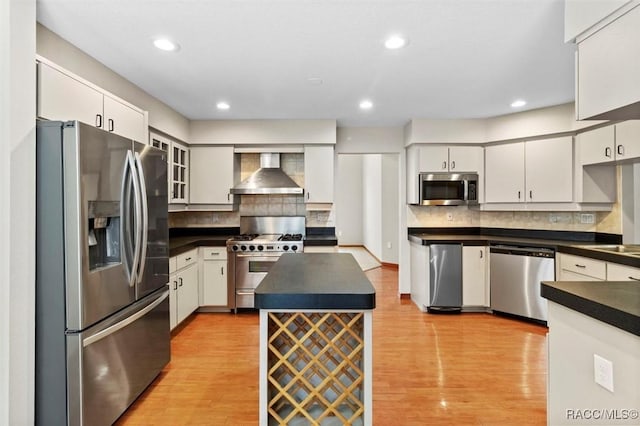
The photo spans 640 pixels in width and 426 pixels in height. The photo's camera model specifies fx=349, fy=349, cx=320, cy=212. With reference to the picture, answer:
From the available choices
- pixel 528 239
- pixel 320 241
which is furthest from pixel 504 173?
pixel 320 241

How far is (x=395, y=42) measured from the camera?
7.73ft

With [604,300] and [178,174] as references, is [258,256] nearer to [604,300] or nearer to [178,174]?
[178,174]

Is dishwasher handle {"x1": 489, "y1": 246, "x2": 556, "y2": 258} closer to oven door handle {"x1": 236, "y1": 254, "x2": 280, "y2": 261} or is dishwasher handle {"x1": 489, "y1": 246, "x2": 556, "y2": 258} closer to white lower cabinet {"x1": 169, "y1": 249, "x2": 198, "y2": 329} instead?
oven door handle {"x1": 236, "y1": 254, "x2": 280, "y2": 261}

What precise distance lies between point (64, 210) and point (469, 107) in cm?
389

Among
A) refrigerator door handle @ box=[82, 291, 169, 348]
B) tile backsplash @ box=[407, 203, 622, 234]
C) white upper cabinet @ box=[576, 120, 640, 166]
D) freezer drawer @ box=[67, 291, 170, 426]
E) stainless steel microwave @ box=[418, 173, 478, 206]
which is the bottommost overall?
freezer drawer @ box=[67, 291, 170, 426]

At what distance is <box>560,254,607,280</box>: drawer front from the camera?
292 centimetres

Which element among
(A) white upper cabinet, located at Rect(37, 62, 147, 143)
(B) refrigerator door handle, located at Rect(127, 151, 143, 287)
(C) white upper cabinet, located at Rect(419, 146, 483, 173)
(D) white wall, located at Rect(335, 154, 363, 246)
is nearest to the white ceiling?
(A) white upper cabinet, located at Rect(37, 62, 147, 143)

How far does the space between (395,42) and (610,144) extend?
252 centimetres

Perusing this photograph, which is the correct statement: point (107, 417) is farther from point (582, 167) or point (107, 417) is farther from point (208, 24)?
point (582, 167)

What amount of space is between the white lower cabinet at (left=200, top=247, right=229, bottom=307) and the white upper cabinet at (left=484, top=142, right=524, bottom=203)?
11.2ft

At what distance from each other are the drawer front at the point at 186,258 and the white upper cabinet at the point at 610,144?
439 cm

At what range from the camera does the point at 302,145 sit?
459 centimetres

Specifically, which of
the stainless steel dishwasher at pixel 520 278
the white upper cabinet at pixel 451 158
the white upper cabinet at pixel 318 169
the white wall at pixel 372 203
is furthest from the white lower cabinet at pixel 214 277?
the white wall at pixel 372 203

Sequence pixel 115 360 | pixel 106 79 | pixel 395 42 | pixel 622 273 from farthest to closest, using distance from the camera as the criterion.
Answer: pixel 106 79
pixel 622 273
pixel 395 42
pixel 115 360
